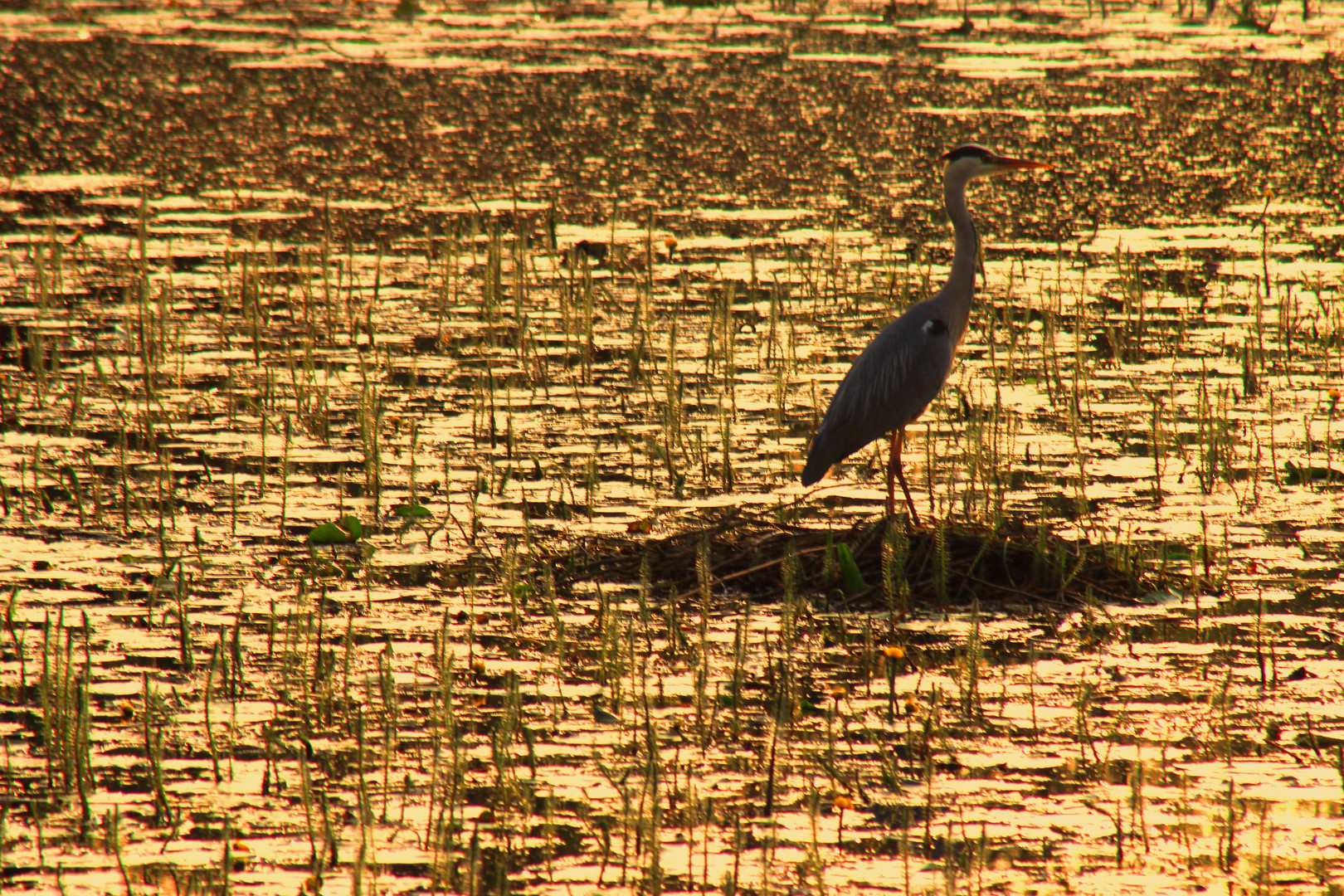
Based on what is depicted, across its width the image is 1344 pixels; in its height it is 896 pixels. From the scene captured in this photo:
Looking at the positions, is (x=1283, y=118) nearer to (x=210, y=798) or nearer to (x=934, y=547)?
(x=934, y=547)

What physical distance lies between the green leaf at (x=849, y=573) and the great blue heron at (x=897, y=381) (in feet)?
1.51

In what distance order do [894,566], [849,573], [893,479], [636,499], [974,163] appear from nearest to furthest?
[894,566] < [849,573] < [893,479] < [636,499] < [974,163]

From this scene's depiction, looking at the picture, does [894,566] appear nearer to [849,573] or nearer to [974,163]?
[849,573]

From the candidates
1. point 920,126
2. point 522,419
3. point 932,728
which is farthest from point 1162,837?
point 920,126

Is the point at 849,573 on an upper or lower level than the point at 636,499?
lower

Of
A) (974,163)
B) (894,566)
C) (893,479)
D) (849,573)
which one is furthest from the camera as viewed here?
(974,163)

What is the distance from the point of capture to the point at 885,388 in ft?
22.3

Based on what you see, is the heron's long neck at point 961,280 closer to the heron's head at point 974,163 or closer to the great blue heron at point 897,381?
the great blue heron at point 897,381

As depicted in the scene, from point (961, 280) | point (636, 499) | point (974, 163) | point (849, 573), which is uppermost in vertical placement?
point (974, 163)

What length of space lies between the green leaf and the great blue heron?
1.51 feet

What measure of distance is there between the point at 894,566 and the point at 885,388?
3.39 ft

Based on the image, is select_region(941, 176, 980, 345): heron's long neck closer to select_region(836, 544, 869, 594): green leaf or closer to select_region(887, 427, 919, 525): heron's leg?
select_region(887, 427, 919, 525): heron's leg

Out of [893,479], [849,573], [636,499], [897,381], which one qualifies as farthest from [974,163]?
[849,573]

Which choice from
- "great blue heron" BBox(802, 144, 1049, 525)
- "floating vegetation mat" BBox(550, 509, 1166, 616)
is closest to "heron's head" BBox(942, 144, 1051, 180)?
"great blue heron" BBox(802, 144, 1049, 525)
